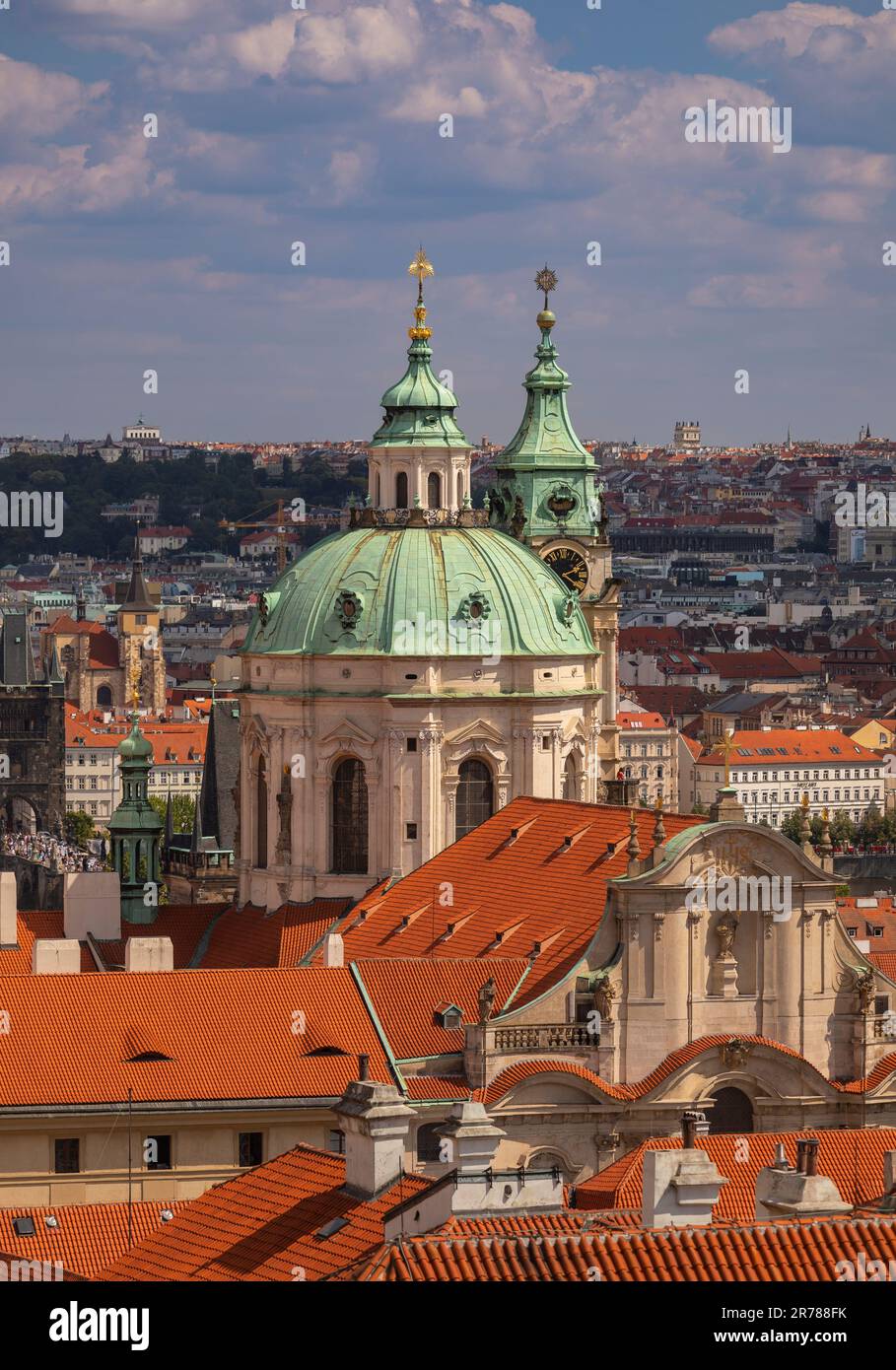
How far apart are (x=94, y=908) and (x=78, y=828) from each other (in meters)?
103

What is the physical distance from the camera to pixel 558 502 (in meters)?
107

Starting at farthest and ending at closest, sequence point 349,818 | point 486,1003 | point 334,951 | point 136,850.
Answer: point 136,850 < point 349,818 < point 334,951 < point 486,1003

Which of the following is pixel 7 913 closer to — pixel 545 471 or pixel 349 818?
pixel 349 818

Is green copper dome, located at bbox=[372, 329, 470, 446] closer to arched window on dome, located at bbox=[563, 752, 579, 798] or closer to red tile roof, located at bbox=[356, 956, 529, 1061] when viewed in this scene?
arched window on dome, located at bbox=[563, 752, 579, 798]

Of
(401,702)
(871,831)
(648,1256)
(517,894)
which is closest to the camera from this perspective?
(648,1256)

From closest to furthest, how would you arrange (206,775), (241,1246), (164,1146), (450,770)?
(241,1246), (164,1146), (450,770), (206,775)

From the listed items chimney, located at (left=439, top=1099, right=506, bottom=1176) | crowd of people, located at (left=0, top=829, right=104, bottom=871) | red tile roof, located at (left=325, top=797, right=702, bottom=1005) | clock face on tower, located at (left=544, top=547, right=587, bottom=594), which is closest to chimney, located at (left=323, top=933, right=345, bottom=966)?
red tile roof, located at (left=325, top=797, right=702, bottom=1005)

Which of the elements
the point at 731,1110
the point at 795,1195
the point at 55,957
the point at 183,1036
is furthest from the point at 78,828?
the point at 795,1195

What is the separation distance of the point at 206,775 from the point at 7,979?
4630cm

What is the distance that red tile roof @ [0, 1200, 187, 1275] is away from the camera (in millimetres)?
52531

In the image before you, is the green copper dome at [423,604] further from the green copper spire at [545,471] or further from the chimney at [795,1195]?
the chimney at [795,1195]
